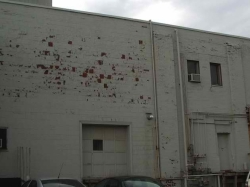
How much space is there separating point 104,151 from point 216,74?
25.9ft

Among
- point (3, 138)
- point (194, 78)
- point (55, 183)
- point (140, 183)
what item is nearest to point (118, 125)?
point (194, 78)

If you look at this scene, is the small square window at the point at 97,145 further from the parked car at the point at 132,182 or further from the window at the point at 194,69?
the window at the point at 194,69

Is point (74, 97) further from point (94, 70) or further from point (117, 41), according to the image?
point (117, 41)

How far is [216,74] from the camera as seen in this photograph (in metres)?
23.5

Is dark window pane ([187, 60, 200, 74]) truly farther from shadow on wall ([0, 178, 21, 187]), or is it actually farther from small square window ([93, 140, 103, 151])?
shadow on wall ([0, 178, 21, 187])

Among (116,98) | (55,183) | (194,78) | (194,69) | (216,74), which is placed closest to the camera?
(55,183)

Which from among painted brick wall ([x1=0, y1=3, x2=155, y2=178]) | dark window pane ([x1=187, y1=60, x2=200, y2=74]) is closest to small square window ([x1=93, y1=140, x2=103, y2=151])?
painted brick wall ([x1=0, y1=3, x2=155, y2=178])

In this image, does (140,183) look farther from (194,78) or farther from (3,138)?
(194,78)

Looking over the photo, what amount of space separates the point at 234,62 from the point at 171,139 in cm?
621

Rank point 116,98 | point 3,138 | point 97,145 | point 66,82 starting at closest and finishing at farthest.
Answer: point 3,138
point 66,82
point 97,145
point 116,98

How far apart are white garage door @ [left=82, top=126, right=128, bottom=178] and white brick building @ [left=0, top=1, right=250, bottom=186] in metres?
0.05

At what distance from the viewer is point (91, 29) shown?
19.9 m

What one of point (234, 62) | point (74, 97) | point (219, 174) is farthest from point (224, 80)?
point (74, 97)

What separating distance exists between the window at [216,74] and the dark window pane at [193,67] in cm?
108
